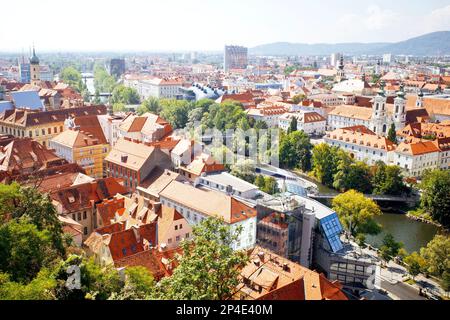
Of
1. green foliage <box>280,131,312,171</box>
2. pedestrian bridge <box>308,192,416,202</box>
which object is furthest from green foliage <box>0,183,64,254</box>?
green foliage <box>280,131,312,171</box>

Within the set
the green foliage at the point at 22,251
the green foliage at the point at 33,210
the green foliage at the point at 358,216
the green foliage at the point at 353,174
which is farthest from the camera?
the green foliage at the point at 353,174

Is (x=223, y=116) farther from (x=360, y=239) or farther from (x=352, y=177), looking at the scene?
(x=360, y=239)

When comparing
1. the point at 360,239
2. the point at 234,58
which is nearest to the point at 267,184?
the point at 360,239

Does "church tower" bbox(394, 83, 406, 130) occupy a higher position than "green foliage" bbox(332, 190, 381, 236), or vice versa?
"church tower" bbox(394, 83, 406, 130)

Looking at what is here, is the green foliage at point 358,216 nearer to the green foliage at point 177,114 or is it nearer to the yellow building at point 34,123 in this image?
the yellow building at point 34,123

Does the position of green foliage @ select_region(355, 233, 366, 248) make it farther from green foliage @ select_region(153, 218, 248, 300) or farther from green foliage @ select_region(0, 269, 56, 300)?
green foliage @ select_region(0, 269, 56, 300)

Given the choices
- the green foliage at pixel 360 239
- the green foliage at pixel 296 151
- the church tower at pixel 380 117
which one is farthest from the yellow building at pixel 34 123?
the church tower at pixel 380 117

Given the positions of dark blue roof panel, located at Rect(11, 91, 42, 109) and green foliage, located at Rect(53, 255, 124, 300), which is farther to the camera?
dark blue roof panel, located at Rect(11, 91, 42, 109)
